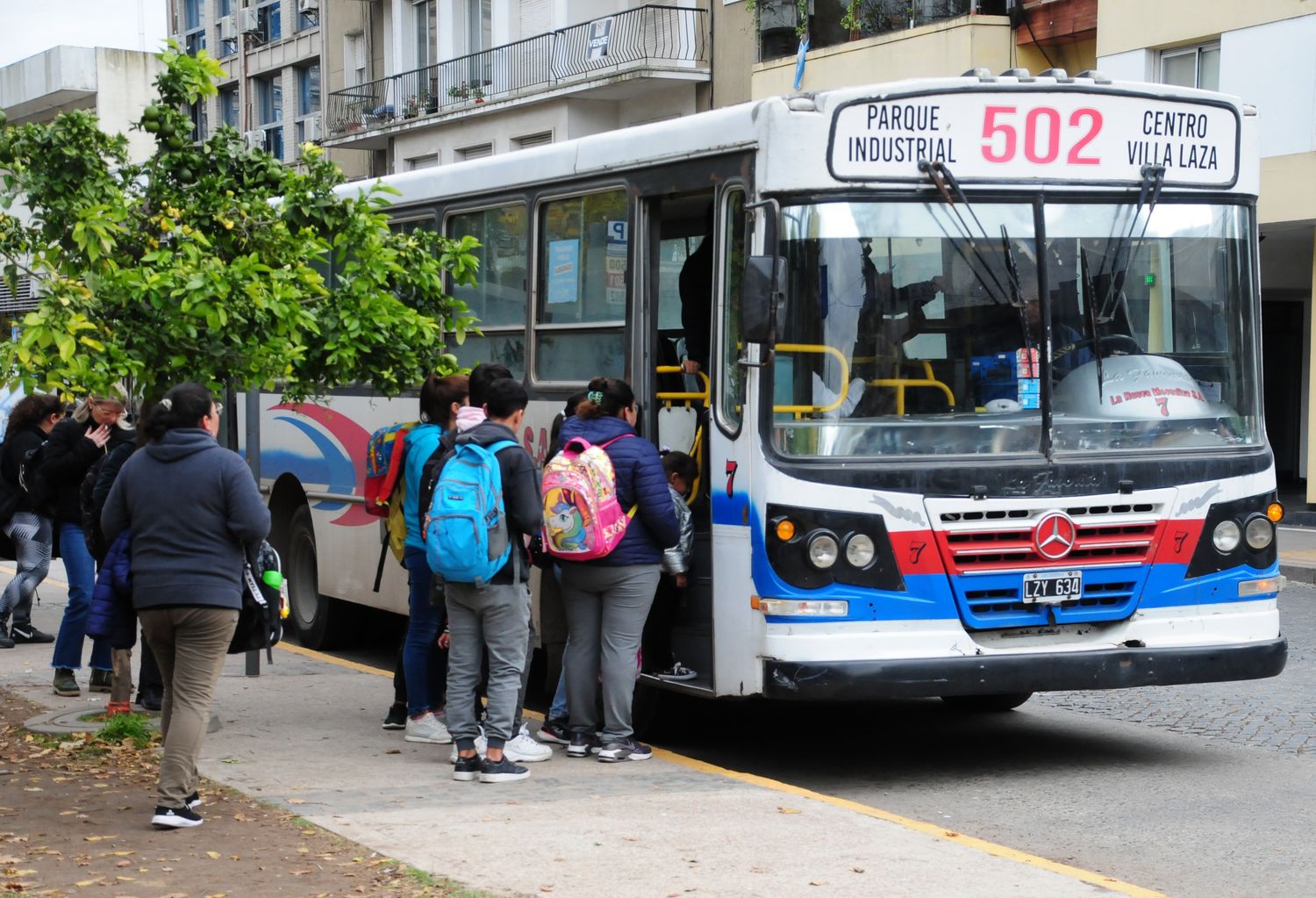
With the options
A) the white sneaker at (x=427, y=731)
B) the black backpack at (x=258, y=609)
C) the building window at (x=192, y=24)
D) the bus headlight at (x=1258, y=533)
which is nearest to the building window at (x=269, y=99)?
the building window at (x=192, y=24)

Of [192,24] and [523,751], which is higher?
[192,24]

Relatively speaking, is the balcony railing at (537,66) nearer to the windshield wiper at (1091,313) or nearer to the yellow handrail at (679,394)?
the yellow handrail at (679,394)

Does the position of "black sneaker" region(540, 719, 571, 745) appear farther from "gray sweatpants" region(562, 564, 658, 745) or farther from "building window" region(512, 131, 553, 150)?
"building window" region(512, 131, 553, 150)

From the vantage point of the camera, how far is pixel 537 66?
34.9 meters

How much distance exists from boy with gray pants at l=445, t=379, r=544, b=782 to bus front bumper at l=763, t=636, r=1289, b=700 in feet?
3.65

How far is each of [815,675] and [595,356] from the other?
2.44 metres

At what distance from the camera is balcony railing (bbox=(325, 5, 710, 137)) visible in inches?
1266

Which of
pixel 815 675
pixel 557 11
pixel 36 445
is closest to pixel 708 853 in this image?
pixel 815 675

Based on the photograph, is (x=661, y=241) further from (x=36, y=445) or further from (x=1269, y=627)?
(x=36, y=445)

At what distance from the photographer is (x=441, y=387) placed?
8820 millimetres

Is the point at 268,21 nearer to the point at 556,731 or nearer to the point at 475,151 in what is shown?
the point at 475,151

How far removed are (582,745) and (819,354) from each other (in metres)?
2.15

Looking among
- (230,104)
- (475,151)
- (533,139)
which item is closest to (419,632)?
(533,139)

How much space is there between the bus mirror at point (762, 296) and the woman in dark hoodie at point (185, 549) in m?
2.18
